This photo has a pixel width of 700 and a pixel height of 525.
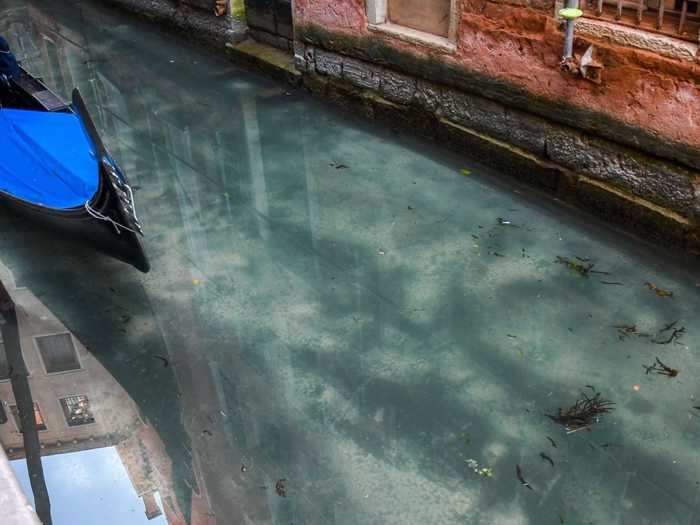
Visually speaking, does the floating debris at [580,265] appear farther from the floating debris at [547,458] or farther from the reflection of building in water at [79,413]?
the reflection of building in water at [79,413]

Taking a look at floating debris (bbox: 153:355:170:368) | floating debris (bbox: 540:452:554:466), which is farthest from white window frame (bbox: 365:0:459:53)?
floating debris (bbox: 540:452:554:466)

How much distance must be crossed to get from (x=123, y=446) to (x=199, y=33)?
5339 mm

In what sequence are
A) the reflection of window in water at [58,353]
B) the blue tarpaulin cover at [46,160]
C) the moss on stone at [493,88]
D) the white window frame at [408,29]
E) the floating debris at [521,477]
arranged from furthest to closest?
1. the white window frame at [408,29]
2. the blue tarpaulin cover at [46,160]
3. the moss on stone at [493,88]
4. the reflection of window in water at [58,353]
5. the floating debris at [521,477]

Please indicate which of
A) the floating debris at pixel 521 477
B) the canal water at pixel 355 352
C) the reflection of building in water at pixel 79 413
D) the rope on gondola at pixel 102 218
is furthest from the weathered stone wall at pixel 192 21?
the floating debris at pixel 521 477

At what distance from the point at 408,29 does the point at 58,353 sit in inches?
131

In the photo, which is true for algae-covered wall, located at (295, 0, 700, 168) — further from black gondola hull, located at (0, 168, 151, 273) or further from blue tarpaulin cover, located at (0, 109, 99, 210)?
black gondola hull, located at (0, 168, 151, 273)

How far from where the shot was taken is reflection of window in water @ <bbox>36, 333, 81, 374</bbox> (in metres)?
3.79

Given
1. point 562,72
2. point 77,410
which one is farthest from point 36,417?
point 562,72

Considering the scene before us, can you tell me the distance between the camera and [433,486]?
10.0 feet

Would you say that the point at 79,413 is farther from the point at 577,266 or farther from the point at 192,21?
the point at 192,21

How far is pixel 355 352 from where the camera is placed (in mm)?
3736

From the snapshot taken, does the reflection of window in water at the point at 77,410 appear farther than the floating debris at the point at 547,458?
Yes

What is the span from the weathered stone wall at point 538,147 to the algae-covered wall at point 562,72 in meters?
0.09

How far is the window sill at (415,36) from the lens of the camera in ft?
16.9
